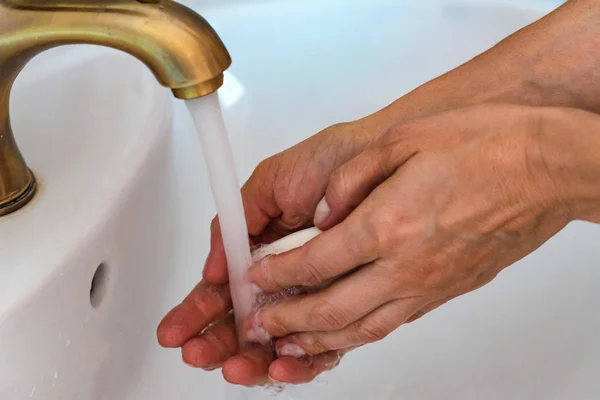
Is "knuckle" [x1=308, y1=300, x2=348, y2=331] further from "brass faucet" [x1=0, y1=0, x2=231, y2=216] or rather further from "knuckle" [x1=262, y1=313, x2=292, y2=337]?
"brass faucet" [x1=0, y1=0, x2=231, y2=216]

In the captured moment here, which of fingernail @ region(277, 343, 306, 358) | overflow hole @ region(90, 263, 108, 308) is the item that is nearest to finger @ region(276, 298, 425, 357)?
fingernail @ region(277, 343, 306, 358)

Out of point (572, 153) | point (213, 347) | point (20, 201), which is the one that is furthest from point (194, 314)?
point (572, 153)

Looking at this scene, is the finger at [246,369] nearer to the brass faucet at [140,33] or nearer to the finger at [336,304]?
the finger at [336,304]

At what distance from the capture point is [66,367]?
37cm

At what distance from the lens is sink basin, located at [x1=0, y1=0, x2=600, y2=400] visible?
1.22 feet

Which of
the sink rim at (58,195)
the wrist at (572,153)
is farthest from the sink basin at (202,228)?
the wrist at (572,153)

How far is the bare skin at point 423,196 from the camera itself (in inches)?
12.6

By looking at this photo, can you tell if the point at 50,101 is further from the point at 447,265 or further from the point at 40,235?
the point at 447,265

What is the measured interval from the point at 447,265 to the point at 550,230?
0.19ft

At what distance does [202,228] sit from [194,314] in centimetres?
12

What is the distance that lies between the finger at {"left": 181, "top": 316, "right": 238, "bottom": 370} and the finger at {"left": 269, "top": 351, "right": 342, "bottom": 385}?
35 mm

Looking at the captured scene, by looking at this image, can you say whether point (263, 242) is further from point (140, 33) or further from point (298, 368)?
→ point (140, 33)

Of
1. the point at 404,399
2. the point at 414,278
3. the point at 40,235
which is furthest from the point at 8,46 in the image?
the point at 404,399

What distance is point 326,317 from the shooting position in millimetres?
367
